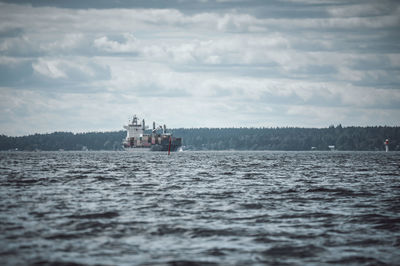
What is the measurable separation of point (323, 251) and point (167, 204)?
37.9 feet

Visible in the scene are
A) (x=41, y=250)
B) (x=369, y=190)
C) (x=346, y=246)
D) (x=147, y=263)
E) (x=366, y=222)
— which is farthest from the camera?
(x=369, y=190)

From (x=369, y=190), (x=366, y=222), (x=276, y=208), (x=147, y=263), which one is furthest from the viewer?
(x=369, y=190)

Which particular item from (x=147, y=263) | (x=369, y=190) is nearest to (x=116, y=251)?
(x=147, y=263)

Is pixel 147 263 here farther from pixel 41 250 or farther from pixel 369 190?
pixel 369 190

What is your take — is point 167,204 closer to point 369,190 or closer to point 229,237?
point 229,237

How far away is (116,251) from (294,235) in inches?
225

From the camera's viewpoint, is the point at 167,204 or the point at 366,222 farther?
the point at 167,204

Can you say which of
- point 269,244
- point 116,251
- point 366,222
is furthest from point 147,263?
point 366,222

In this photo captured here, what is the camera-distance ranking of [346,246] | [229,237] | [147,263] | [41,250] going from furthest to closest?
[229,237] < [346,246] < [41,250] < [147,263]

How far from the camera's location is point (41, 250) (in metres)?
15.0

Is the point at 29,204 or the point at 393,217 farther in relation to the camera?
the point at 29,204

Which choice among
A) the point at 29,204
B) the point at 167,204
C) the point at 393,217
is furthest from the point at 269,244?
the point at 29,204

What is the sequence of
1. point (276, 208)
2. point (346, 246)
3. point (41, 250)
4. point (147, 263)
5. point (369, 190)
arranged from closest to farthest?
1. point (147, 263)
2. point (41, 250)
3. point (346, 246)
4. point (276, 208)
5. point (369, 190)

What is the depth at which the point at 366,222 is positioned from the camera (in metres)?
20.8
